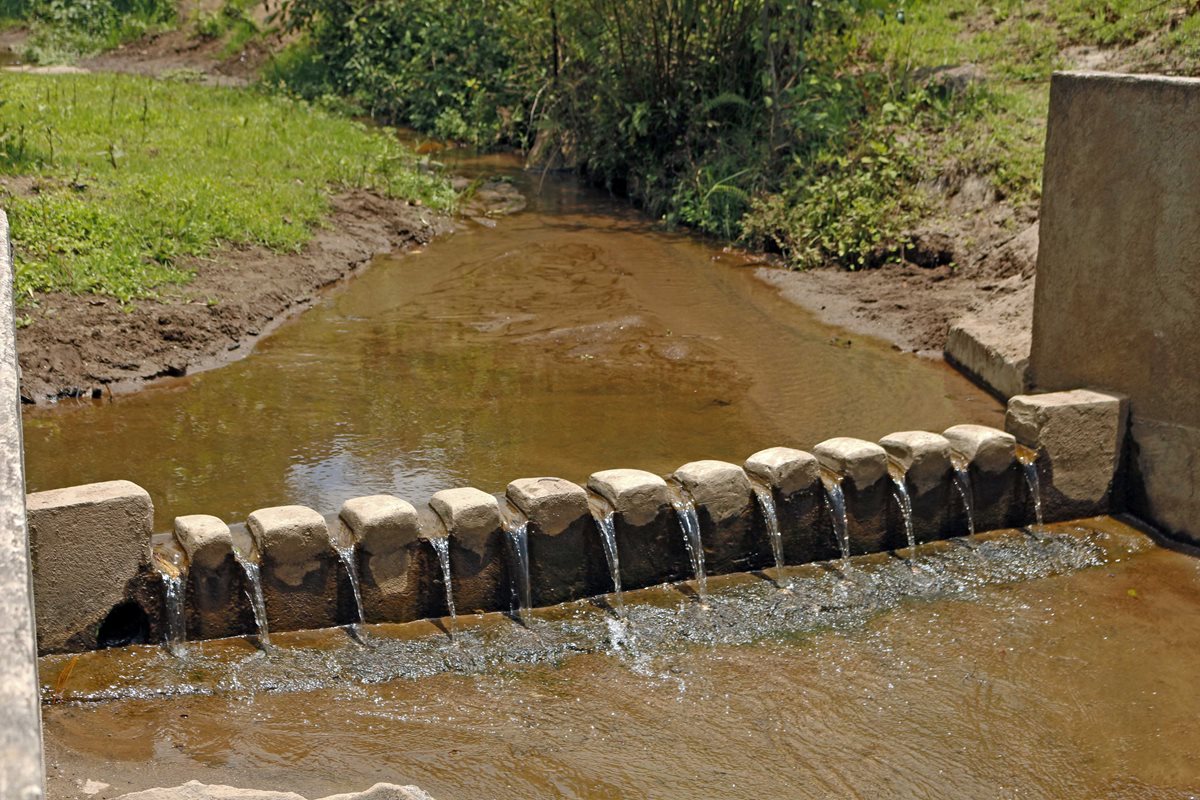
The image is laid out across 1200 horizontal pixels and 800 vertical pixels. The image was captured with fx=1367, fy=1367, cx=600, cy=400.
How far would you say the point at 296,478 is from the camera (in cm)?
623

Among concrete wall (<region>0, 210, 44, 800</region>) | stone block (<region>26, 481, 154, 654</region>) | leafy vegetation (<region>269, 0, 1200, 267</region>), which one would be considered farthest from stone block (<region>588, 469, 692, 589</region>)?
leafy vegetation (<region>269, 0, 1200, 267</region>)

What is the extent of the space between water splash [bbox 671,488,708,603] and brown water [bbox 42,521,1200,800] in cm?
9

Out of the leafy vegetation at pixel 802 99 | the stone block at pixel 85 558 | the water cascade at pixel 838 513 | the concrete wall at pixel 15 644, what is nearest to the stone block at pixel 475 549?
the stone block at pixel 85 558

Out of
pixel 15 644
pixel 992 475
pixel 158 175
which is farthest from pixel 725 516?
pixel 158 175

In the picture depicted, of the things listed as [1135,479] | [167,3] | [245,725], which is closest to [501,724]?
[245,725]

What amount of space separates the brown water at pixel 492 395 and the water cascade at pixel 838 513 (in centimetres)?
94

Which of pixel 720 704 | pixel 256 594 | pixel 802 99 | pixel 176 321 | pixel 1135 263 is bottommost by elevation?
pixel 720 704

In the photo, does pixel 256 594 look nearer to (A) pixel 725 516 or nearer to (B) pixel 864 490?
(A) pixel 725 516

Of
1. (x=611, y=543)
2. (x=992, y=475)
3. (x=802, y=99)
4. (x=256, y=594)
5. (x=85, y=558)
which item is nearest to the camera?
(x=85, y=558)

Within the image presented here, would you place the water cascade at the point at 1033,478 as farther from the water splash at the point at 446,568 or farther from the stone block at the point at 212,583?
the stone block at the point at 212,583

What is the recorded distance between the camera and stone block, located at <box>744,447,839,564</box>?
5.68 m

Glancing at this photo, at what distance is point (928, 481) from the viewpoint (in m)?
5.97

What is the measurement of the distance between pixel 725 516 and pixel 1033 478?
156cm

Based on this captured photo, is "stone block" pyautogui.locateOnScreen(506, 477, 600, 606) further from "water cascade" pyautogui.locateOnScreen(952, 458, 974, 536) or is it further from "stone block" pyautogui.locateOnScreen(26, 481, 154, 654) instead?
"water cascade" pyautogui.locateOnScreen(952, 458, 974, 536)
